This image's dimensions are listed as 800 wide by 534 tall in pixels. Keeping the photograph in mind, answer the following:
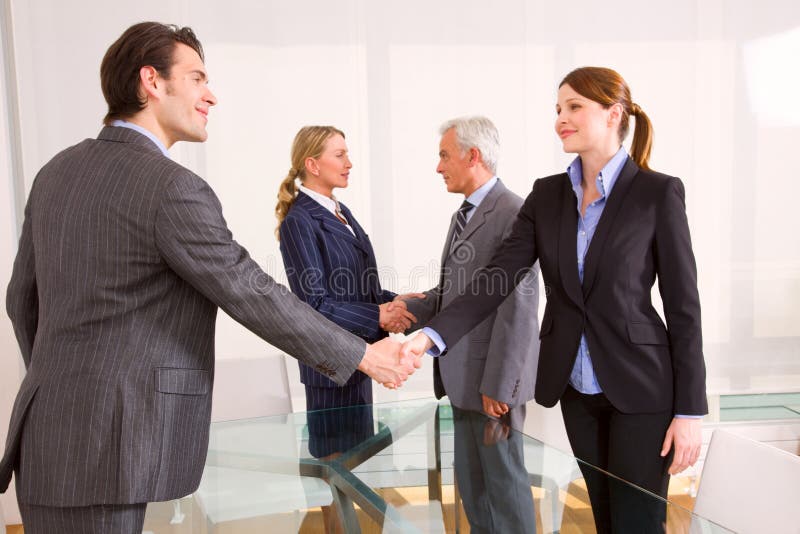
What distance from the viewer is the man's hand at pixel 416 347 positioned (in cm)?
197

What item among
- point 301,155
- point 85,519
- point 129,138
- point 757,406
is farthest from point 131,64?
point 757,406

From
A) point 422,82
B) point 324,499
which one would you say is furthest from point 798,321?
point 324,499

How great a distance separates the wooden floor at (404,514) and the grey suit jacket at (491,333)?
0.76 meters

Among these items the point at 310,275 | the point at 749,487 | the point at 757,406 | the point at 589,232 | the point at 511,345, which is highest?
the point at 589,232

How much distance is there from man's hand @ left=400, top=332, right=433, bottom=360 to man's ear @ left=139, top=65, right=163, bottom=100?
949mm

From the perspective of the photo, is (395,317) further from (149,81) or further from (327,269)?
(149,81)

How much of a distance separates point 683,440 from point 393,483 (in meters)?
0.68

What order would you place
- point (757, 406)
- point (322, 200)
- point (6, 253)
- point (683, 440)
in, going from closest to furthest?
1. point (683, 440)
2. point (322, 200)
3. point (6, 253)
4. point (757, 406)

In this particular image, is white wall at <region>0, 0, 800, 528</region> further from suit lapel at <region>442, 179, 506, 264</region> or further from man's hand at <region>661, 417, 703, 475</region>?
man's hand at <region>661, 417, 703, 475</region>

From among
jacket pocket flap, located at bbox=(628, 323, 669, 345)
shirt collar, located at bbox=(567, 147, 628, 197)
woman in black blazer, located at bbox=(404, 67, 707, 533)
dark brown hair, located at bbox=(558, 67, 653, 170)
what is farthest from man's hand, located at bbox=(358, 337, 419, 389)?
dark brown hair, located at bbox=(558, 67, 653, 170)

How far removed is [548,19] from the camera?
356 centimetres

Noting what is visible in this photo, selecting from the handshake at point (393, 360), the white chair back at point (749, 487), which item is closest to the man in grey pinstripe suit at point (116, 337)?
the handshake at point (393, 360)

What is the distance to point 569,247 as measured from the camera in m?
1.73

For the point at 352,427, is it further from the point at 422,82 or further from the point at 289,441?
the point at 422,82
